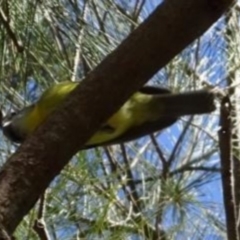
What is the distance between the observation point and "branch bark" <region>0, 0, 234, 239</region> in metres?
0.44

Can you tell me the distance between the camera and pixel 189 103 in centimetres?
68

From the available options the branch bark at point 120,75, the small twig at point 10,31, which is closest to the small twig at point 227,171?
the branch bark at point 120,75

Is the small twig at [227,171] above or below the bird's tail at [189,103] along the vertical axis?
below

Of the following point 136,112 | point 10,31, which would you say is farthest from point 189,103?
point 10,31

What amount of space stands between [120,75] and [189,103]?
0.24 m

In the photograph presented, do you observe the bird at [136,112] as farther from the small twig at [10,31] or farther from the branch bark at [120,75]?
the branch bark at [120,75]

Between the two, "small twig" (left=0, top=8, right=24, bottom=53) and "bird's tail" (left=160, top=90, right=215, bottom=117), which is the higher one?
"small twig" (left=0, top=8, right=24, bottom=53)

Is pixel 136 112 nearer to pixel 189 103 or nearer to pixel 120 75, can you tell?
pixel 189 103

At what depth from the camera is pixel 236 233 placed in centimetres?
49

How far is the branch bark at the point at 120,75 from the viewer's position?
44 cm

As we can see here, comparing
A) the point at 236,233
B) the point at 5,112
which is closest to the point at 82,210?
the point at 5,112

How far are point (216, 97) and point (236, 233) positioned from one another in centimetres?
19

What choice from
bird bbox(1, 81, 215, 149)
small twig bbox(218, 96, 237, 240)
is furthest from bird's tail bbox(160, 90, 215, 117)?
small twig bbox(218, 96, 237, 240)

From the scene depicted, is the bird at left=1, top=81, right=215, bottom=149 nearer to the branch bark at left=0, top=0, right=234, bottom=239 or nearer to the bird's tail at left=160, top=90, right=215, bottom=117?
the bird's tail at left=160, top=90, right=215, bottom=117
